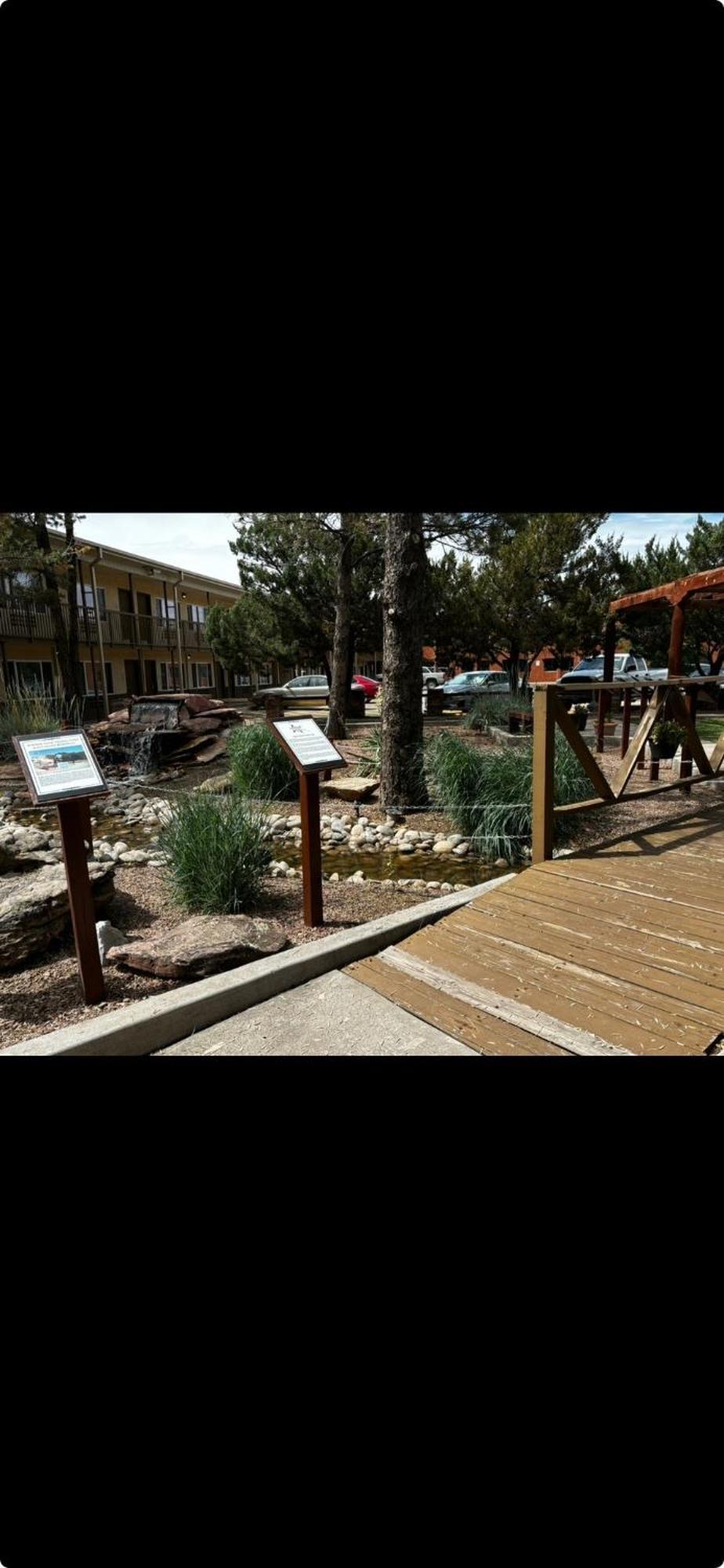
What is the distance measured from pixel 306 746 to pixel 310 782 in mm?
247

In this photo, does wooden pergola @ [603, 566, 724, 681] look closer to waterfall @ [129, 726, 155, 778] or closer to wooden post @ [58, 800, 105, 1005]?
wooden post @ [58, 800, 105, 1005]

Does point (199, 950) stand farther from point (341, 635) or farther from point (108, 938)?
point (341, 635)

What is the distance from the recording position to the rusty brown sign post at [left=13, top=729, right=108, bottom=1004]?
2996mm

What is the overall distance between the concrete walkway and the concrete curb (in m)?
0.06

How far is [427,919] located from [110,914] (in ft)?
6.34

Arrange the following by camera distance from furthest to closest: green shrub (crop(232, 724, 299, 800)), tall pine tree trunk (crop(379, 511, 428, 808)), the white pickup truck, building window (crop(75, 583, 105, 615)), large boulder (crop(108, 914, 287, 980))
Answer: the white pickup truck < building window (crop(75, 583, 105, 615)) < green shrub (crop(232, 724, 299, 800)) < tall pine tree trunk (crop(379, 511, 428, 808)) < large boulder (crop(108, 914, 287, 980))

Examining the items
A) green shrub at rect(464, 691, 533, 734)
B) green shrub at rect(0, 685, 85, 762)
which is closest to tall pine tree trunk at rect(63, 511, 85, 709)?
green shrub at rect(0, 685, 85, 762)

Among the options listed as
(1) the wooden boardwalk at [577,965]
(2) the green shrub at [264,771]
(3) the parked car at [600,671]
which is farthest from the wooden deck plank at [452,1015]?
(3) the parked car at [600,671]
